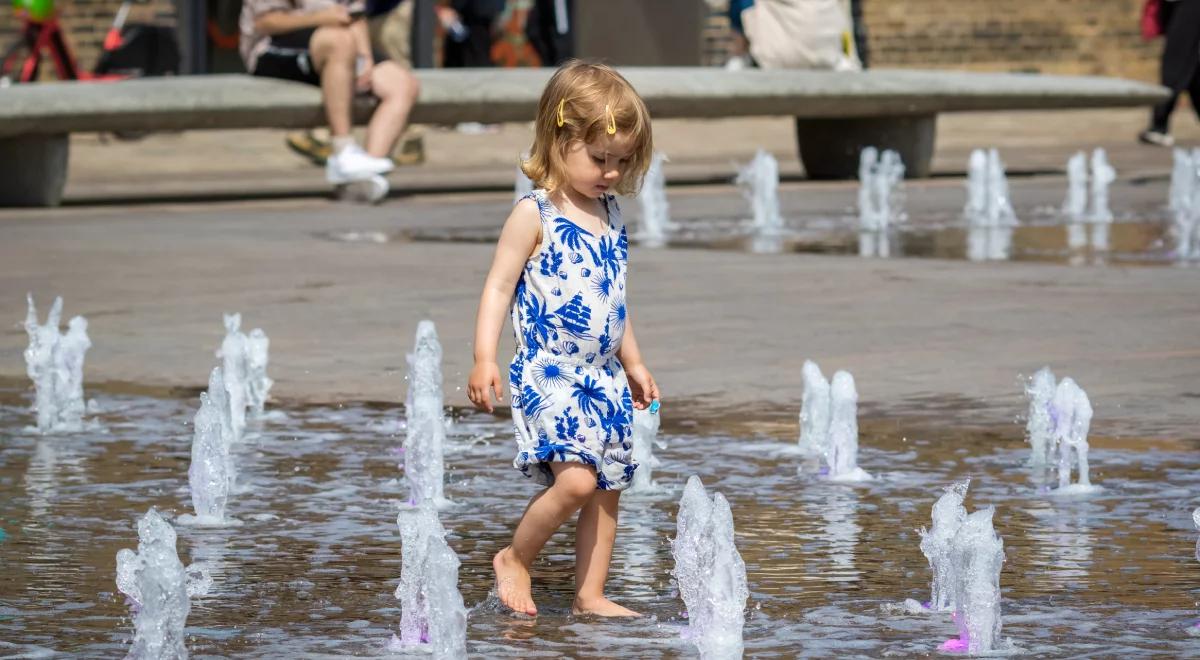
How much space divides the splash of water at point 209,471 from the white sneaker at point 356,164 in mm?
9103

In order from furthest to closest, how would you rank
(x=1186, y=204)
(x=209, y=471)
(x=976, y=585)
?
(x=1186, y=204) < (x=209, y=471) < (x=976, y=585)

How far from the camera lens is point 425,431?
564 cm

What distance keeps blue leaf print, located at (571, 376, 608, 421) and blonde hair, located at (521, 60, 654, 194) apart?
0.37 m

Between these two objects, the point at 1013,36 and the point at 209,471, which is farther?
the point at 1013,36

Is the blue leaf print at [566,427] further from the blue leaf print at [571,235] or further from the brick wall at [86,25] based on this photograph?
the brick wall at [86,25]

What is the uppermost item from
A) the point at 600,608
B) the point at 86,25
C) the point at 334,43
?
the point at 86,25

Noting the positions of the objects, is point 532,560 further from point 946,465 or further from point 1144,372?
point 1144,372

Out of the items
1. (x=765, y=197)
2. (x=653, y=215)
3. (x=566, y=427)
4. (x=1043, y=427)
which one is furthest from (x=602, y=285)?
(x=765, y=197)

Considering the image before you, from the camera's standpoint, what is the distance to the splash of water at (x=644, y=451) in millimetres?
5605

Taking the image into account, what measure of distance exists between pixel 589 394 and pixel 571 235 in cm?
30

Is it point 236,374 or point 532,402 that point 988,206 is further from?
point 532,402

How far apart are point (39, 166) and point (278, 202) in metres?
1.48

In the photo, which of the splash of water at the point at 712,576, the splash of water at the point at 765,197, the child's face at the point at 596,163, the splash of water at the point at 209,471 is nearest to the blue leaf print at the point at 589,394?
the child's face at the point at 596,163

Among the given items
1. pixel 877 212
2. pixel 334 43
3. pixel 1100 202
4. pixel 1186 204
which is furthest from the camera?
pixel 334 43
